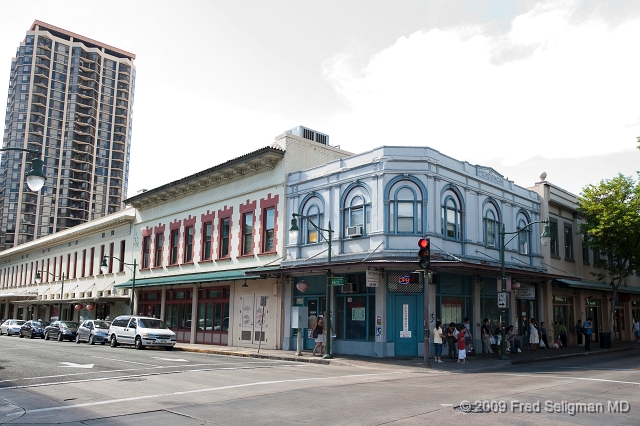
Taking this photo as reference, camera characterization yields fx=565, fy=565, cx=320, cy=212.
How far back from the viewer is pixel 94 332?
111 feet

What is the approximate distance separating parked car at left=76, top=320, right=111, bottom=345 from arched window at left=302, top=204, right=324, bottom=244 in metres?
14.3

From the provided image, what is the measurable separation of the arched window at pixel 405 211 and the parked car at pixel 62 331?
2439cm

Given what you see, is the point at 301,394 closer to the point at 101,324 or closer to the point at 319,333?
the point at 319,333

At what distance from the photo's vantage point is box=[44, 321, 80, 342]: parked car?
37438 mm

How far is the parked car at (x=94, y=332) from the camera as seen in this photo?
33531 mm

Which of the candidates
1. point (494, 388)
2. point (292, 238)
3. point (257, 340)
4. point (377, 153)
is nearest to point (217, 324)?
point (257, 340)

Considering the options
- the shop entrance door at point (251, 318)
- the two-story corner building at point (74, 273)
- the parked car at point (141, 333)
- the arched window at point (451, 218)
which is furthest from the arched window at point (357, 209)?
the two-story corner building at point (74, 273)

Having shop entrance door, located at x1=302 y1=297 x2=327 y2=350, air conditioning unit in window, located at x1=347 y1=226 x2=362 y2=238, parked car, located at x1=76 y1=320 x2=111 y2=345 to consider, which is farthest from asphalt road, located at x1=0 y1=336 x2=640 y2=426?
parked car, located at x1=76 y1=320 x2=111 y2=345

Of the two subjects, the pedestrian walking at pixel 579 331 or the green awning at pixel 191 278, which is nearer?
the green awning at pixel 191 278

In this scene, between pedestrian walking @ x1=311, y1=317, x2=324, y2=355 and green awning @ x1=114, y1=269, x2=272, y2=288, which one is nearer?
pedestrian walking @ x1=311, y1=317, x2=324, y2=355

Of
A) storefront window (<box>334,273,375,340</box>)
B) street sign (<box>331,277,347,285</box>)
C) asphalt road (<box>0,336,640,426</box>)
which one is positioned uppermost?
street sign (<box>331,277,347,285</box>)

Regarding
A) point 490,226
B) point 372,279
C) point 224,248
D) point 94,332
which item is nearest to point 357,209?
point 372,279

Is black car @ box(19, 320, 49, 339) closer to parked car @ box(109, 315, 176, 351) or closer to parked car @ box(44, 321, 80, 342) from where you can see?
parked car @ box(44, 321, 80, 342)

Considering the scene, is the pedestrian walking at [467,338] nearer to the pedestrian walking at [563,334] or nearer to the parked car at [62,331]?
the pedestrian walking at [563,334]
